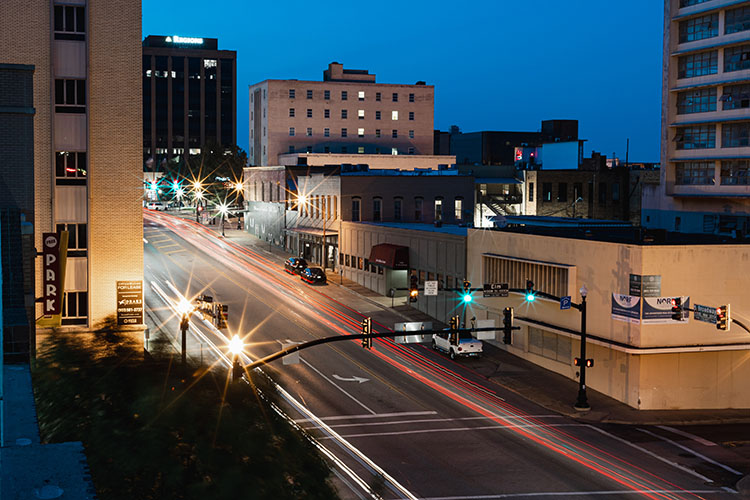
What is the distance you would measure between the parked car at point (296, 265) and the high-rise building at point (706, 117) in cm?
3615

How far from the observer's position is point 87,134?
3850 centimetres

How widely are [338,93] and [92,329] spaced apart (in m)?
92.1

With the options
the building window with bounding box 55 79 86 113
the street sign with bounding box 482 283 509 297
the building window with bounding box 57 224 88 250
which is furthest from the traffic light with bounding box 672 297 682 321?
the building window with bounding box 55 79 86 113

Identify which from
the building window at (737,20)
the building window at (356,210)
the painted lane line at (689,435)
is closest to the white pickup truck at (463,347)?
the painted lane line at (689,435)

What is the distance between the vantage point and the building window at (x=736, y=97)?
228 ft

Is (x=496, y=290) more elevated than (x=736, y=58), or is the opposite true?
(x=736, y=58)

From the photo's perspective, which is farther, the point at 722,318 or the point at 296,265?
the point at 296,265

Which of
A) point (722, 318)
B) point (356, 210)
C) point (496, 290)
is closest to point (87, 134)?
point (496, 290)

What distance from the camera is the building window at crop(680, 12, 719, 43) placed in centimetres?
7156

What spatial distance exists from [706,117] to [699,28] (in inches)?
320

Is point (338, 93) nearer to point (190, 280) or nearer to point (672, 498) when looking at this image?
point (190, 280)

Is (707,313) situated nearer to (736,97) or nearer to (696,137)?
(736,97)

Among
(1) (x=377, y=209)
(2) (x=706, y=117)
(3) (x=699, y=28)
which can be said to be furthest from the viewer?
(1) (x=377, y=209)

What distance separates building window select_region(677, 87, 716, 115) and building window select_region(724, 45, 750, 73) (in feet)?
8.94
